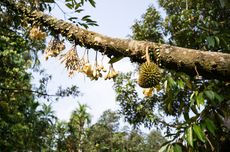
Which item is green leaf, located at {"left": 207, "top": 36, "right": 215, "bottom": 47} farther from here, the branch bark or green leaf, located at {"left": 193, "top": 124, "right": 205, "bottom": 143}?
the branch bark

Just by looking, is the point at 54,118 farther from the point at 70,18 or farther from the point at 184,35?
the point at 70,18

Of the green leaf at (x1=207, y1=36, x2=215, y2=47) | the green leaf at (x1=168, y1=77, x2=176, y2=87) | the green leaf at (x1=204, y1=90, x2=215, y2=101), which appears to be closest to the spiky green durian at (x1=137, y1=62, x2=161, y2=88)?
the green leaf at (x1=204, y1=90, x2=215, y2=101)

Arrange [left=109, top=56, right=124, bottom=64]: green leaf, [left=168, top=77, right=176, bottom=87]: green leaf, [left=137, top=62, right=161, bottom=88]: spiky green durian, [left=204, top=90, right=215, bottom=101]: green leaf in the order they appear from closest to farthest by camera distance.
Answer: [left=137, top=62, right=161, bottom=88]: spiky green durian
[left=109, top=56, right=124, bottom=64]: green leaf
[left=204, top=90, right=215, bottom=101]: green leaf
[left=168, top=77, right=176, bottom=87]: green leaf

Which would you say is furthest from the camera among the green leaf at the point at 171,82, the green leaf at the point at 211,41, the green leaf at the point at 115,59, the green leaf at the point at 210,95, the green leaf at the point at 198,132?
the green leaf at the point at 211,41

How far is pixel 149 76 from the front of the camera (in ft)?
5.55

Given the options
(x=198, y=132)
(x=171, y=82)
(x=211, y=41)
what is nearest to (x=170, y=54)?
(x=198, y=132)

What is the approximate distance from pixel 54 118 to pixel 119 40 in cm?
1491

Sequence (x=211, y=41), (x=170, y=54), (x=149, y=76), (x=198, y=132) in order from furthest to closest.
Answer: (x=211, y=41) < (x=198, y=132) < (x=170, y=54) < (x=149, y=76)

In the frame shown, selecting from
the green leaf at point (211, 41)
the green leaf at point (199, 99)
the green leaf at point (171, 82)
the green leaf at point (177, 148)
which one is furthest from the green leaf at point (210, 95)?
the green leaf at point (211, 41)

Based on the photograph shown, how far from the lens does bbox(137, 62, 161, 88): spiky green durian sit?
170 centimetres

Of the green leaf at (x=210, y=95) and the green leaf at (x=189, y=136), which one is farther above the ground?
the green leaf at (x=210, y=95)

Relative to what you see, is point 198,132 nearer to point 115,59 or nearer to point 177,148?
point 177,148

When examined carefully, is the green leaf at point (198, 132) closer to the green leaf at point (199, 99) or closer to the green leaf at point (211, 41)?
the green leaf at point (199, 99)

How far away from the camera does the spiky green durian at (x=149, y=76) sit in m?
1.70
